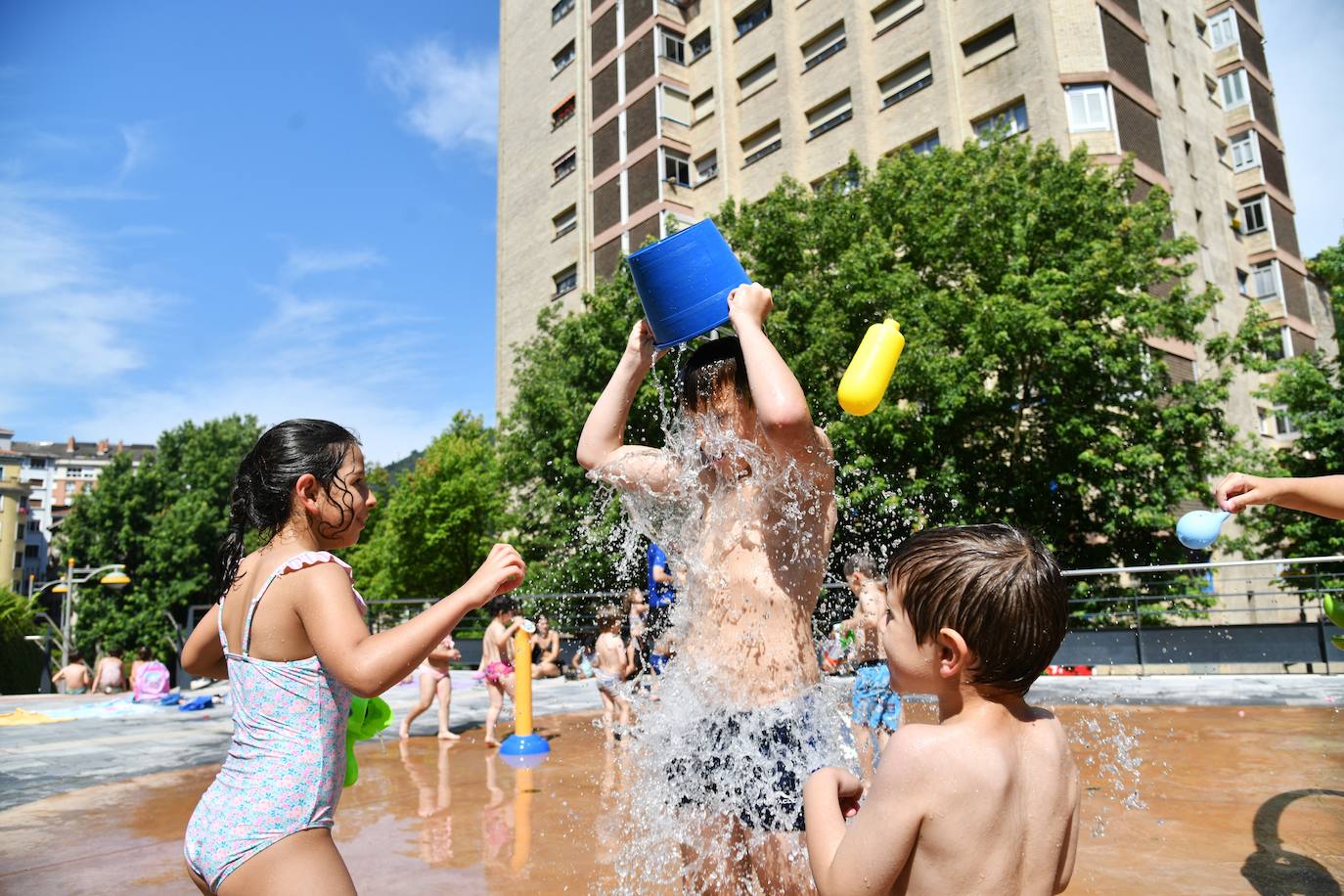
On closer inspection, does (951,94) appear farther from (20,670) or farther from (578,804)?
(20,670)

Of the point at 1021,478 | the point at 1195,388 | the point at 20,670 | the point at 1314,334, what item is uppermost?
the point at 1314,334

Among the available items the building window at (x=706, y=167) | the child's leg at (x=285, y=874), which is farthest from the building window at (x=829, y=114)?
the child's leg at (x=285, y=874)

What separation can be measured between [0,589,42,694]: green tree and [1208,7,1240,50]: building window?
49.3 m

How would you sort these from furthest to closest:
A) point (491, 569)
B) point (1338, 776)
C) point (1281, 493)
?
point (1338, 776), point (1281, 493), point (491, 569)

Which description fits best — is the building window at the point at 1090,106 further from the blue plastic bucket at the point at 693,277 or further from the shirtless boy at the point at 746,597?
the shirtless boy at the point at 746,597

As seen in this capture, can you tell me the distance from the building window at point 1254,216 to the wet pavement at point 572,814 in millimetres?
25116

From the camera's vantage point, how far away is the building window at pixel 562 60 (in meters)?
36.9

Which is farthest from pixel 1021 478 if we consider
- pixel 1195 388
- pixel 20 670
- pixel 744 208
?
pixel 20 670

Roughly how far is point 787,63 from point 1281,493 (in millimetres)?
28886

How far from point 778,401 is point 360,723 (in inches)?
53.2

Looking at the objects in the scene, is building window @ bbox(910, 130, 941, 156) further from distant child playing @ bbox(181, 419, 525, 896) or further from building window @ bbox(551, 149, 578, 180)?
distant child playing @ bbox(181, 419, 525, 896)

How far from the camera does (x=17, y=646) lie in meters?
35.3

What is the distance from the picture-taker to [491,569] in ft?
6.59

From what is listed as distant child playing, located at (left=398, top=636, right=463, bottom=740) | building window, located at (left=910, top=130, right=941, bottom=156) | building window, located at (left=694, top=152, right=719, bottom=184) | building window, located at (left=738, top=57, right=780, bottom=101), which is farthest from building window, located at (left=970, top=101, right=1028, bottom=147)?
distant child playing, located at (left=398, top=636, right=463, bottom=740)
